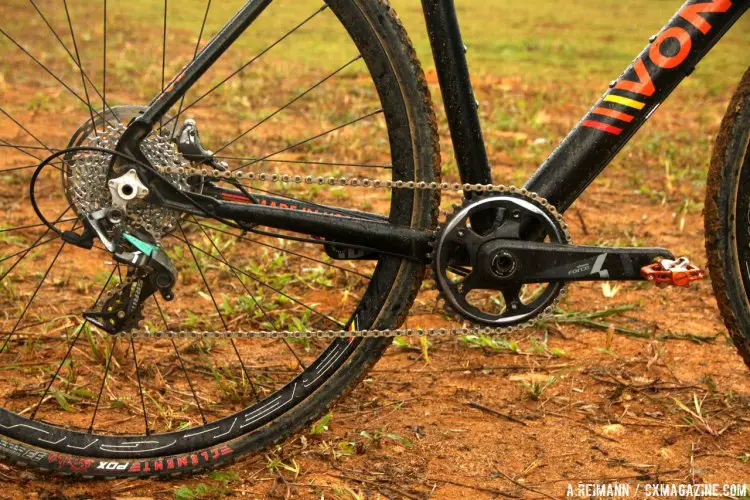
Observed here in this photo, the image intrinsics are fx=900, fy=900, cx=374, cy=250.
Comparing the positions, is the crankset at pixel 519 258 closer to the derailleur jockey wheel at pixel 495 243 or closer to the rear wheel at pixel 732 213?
the derailleur jockey wheel at pixel 495 243

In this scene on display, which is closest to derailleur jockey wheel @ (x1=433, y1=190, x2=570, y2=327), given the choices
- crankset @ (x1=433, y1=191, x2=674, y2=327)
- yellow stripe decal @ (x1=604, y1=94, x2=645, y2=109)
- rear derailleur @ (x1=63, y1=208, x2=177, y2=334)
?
crankset @ (x1=433, y1=191, x2=674, y2=327)

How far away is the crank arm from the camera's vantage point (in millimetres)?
2338

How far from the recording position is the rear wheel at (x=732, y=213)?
224 centimetres

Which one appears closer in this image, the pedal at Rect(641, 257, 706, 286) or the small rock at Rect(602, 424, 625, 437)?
the pedal at Rect(641, 257, 706, 286)

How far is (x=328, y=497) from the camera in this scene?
232cm

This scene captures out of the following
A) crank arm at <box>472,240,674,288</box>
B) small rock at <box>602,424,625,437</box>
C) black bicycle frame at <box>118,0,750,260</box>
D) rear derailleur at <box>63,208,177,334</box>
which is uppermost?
black bicycle frame at <box>118,0,750,260</box>

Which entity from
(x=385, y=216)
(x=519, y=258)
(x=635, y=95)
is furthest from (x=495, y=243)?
(x=635, y=95)

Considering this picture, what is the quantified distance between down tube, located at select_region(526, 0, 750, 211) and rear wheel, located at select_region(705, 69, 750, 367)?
157 mm

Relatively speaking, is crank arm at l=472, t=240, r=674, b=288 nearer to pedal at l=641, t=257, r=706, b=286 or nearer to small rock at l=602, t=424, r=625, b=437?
pedal at l=641, t=257, r=706, b=286

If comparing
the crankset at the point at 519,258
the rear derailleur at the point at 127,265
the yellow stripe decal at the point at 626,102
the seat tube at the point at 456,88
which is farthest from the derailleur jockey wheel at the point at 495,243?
the rear derailleur at the point at 127,265

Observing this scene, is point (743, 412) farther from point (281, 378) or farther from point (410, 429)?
point (281, 378)

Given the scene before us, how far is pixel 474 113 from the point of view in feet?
7.86

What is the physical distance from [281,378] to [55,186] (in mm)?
2427

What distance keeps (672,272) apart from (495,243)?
1.50 ft
